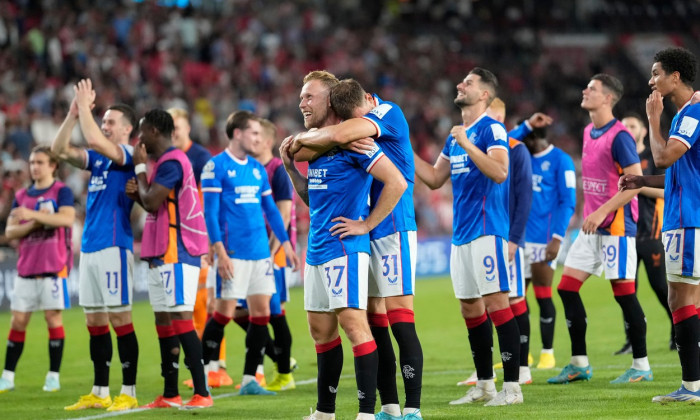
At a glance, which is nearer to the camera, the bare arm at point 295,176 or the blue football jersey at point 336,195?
the blue football jersey at point 336,195

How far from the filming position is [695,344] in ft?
23.6

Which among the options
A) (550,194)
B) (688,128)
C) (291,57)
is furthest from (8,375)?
(291,57)

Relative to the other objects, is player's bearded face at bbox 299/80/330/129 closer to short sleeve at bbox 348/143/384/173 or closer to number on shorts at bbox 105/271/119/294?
short sleeve at bbox 348/143/384/173

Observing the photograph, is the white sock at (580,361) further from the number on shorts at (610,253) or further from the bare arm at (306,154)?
the bare arm at (306,154)

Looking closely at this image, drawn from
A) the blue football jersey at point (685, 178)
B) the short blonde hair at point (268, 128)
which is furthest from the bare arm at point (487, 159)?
the short blonde hair at point (268, 128)

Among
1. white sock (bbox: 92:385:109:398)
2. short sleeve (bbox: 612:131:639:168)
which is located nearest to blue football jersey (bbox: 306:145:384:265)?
white sock (bbox: 92:385:109:398)

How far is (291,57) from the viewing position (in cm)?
2989

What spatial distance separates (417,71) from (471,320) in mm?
26158

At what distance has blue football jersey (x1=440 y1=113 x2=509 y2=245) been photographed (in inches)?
311

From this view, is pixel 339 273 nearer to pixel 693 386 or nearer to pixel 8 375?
pixel 693 386

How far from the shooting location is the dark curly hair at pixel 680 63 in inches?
287

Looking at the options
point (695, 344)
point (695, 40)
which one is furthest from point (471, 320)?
point (695, 40)

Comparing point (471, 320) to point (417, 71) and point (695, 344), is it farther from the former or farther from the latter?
point (417, 71)

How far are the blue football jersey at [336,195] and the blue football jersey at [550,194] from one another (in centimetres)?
453
